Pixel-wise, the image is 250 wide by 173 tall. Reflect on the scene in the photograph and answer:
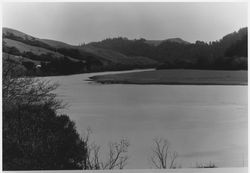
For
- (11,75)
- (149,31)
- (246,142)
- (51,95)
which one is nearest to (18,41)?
(11,75)

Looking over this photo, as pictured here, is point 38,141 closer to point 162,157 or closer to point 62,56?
point 62,56

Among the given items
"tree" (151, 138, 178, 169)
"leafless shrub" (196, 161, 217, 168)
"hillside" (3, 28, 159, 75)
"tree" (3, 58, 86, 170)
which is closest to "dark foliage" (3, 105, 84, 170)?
"tree" (3, 58, 86, 170)

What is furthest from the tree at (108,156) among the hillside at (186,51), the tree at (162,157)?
the hillside at (186,51)

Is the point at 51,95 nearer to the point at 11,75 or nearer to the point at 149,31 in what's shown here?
the point at 11,75

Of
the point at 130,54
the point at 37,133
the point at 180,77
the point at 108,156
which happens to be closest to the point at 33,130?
the point at 37,133

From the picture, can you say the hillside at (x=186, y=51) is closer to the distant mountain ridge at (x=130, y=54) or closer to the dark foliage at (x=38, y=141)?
the distant mountain ridge at (x=130, y=54)

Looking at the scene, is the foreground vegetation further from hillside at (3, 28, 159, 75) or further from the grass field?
the grass field
